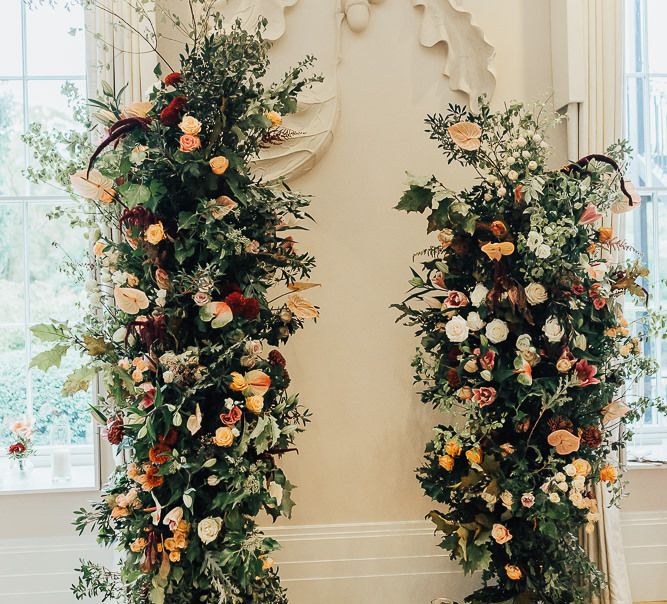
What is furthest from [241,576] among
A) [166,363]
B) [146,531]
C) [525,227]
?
[525,227]

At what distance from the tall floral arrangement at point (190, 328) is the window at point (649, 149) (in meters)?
1.91

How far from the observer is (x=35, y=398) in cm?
290

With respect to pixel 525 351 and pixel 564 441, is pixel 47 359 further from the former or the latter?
pixel 564 441

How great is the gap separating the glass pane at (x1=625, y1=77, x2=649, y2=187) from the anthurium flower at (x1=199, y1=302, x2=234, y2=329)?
7.24 feet

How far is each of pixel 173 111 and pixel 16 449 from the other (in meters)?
1.67

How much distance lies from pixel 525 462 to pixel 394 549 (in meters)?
0.89

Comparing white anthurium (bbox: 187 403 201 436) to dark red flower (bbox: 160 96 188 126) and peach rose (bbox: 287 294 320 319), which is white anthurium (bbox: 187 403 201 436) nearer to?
peach rose (bbox: 287 294 320 319)

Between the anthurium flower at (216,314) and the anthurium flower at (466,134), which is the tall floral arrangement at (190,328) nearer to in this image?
the anthurium flower at (216,314)

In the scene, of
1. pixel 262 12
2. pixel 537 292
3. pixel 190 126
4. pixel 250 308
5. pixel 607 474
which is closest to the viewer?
pixel 190 126

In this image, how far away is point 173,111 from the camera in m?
1.86

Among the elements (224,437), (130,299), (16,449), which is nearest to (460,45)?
(130,299)

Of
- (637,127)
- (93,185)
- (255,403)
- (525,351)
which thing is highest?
(637,127)

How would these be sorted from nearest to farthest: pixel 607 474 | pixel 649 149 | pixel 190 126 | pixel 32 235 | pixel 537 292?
1. pixel 190 126
2. pixel 537 292
3. pixel 607 474
4. pixel 32 235
5. pixel 649 149

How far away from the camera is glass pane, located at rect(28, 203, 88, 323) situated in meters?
2.89
